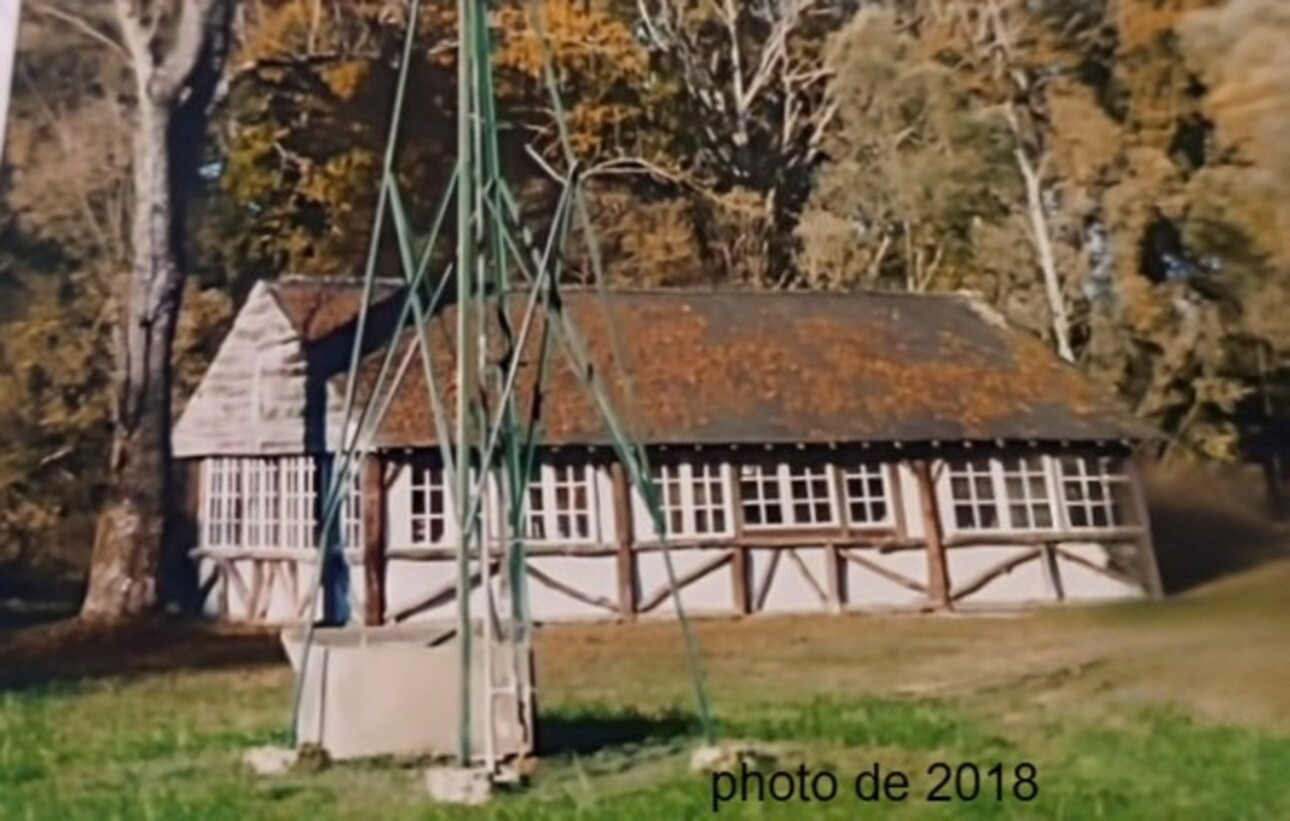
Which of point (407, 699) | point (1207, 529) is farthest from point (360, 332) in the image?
point (1207, 529)

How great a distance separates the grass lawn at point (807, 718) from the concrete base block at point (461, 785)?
0.7 inches

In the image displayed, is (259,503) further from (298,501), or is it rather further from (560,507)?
(560,507)

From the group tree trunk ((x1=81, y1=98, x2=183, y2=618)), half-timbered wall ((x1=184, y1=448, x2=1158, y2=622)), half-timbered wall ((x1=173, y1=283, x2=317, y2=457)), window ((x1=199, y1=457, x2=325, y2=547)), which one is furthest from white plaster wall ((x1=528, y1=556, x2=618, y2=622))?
tree trunk ((x1=81, y1=98, x2=183, y2=618))

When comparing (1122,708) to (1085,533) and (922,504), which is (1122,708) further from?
(922,504)

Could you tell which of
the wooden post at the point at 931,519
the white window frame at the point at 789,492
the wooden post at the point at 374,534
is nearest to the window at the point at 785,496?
the white window frame at the point at 789,492

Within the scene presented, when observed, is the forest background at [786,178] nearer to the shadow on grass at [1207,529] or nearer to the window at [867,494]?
the shadow on grass at [1207,529]

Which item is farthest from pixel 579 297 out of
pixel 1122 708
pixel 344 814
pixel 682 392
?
pixel 1122 708

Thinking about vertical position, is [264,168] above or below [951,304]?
above

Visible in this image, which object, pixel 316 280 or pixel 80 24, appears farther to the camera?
pixel 80 24

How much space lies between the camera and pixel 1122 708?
5.45 feet

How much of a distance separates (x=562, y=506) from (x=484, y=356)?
199 millimetres

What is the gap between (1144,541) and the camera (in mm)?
1715

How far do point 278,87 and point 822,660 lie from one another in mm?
999

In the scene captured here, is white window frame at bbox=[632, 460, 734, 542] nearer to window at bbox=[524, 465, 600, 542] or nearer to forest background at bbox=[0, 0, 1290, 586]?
window at bbox=[524, 465, 600, 542]
